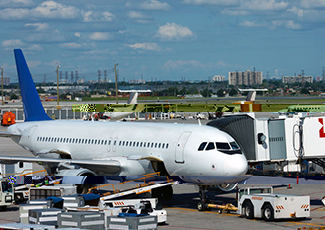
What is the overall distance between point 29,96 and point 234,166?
22099 millimetres

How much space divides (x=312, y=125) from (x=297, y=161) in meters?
2.45

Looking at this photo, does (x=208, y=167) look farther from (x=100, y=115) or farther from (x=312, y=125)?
(x=100, y=115)

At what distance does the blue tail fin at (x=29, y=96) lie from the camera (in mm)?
44906

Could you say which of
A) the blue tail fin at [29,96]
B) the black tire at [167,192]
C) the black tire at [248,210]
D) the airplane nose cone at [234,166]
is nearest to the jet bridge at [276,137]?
the airplane nose cone at [234,166]

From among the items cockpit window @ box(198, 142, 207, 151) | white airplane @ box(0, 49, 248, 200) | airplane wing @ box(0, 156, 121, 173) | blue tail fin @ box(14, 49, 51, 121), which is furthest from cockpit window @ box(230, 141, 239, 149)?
blue tail fin @ box(14, 49, 51, 121)

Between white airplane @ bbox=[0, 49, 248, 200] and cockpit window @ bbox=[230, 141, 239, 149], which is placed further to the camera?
cockpit window @ bbox=[230, 141, 239, 149]

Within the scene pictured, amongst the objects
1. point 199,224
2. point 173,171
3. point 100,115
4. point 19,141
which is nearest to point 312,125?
point 173,171

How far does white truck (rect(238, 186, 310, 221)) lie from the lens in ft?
87.7

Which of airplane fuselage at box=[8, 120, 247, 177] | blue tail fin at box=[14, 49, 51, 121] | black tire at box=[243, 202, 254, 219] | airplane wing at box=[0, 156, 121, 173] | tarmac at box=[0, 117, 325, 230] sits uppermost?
blue tail fin at box=[14, 49, 51, 121]

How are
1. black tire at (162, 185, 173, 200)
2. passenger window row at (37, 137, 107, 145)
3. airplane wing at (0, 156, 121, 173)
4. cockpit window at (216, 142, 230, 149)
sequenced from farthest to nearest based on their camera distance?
passenger window row at (37, 137, 107, 145)
black tire at (162, 185, 173, 200)
airplane wing at (0, 156, 121, 173)
cockpit window at (216, 142, 230, 149)

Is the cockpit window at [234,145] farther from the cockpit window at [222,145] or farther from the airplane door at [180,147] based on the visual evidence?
the airplane door at [180,147]

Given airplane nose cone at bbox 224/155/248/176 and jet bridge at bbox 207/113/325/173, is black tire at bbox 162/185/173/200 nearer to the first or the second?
jet bridge at bbox 207/113/325/173

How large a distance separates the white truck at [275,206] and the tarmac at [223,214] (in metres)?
0.33

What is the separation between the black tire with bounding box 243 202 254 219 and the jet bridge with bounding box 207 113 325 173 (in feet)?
15.2
